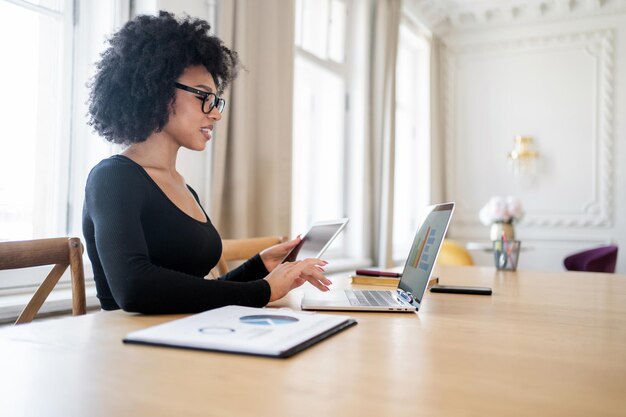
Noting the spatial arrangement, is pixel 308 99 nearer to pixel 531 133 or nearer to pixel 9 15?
pixel 9 15

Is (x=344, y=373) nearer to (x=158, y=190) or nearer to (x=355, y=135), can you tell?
(x=158, y=190)

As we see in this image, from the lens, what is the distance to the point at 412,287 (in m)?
1.25

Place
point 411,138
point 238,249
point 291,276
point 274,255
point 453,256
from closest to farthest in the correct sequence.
→ point 291,276, point 274,255, point 238,249, point 453,256, point 411,138

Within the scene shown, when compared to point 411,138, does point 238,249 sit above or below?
below

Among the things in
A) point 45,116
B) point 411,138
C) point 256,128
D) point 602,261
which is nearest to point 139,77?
point 45,116

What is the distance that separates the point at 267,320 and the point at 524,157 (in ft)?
17.0

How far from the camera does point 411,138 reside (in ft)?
18.7

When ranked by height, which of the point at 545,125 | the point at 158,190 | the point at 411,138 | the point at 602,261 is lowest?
the point at 602,261

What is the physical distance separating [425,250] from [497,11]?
5.09 m

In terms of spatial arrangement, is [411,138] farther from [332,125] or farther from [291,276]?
[291,276]

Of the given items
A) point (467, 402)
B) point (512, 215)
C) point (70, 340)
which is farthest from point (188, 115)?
point (512, 215)

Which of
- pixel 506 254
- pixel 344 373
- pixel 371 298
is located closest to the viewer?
pixel 344 373

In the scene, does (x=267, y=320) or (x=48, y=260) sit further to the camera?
(x=48, y=260)

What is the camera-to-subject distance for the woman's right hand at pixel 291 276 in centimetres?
118
